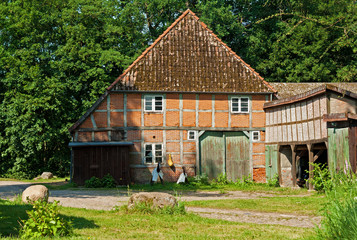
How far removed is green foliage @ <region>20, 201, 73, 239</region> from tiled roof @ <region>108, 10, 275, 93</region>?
17.5 m

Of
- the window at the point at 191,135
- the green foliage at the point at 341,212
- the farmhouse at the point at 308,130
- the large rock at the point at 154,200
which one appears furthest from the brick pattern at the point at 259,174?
the green foliage at the point at 341,212

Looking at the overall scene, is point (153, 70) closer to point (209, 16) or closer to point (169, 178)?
point (169, 178)

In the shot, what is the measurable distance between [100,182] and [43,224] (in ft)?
53.7

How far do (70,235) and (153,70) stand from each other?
18607mm

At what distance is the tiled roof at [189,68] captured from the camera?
92.6 feet

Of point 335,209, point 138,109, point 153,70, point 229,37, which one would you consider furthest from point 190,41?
point 335,209

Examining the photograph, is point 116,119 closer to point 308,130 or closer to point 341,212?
point 308,130

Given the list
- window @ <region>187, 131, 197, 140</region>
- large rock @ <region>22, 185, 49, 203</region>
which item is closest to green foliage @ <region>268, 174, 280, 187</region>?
window @ <region>187, 131, 197, 140</region>

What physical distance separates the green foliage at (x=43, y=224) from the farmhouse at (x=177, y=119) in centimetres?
1660

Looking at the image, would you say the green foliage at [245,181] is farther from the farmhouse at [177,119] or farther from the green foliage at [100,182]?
the green foliage at [100,182]

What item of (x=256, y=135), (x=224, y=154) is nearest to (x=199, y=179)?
(x=224, y=154)

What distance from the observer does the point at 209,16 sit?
3731 centimetres

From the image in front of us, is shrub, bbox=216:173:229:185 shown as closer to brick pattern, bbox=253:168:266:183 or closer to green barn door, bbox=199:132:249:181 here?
green barn door, bbox=199:132:249:181

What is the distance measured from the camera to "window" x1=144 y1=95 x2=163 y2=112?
1112 inches
